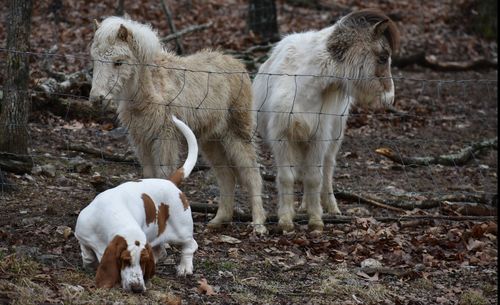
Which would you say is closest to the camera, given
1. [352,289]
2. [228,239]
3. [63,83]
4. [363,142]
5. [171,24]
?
[352,289]

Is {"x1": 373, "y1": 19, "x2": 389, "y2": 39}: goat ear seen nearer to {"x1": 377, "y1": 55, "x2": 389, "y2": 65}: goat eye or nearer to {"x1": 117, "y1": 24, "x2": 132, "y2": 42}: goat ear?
{"x1": 377, "y1": 55, "x2": 389, "y2": 65}: goat eye

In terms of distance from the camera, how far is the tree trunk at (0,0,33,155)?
24.9 feet

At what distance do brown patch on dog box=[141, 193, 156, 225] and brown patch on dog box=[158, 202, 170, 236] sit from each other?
0.27 ft

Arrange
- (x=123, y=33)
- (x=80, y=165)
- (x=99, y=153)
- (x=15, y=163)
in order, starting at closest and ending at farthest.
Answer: (x=123, y=33) → (x=15, y=163) → (x=80, y=165) → (x=99, y=153)

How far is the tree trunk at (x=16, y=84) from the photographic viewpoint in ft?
24.9

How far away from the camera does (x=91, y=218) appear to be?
533 cm

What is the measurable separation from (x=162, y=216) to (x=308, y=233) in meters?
2.40

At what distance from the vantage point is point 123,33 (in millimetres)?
6969

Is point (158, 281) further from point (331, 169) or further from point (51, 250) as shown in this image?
point (331, 169)

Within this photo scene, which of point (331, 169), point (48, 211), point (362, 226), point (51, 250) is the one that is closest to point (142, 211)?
point (51, 250)

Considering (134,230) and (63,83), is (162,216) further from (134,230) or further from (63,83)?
(63,83)

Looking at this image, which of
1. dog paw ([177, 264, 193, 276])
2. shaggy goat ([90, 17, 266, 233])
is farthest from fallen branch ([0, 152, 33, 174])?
dog paw ([177, 264, 193, 276])

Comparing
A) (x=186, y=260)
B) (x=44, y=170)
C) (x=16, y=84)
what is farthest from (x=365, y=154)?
(x=186, y=260)

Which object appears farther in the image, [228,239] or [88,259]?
[228,239]
